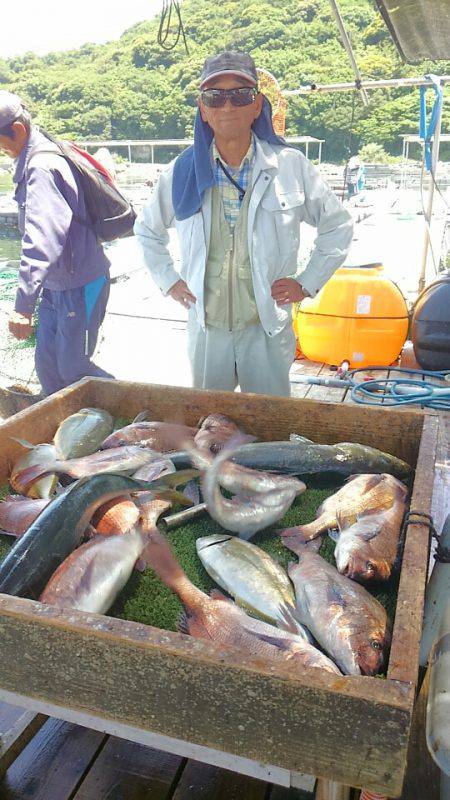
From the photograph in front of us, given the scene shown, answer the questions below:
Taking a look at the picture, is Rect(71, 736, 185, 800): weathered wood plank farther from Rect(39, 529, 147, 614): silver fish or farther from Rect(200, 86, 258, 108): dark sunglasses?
Rect(200, 86, 258, 108): dark sunglasses

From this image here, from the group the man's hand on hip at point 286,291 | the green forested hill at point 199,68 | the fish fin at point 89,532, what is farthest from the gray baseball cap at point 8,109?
the green forested hill at point 199,68

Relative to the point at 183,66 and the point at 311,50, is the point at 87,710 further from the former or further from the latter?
the point at 183,66

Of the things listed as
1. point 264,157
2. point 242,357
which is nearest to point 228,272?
point 242,357

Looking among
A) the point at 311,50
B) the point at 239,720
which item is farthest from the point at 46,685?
the point at 311,50

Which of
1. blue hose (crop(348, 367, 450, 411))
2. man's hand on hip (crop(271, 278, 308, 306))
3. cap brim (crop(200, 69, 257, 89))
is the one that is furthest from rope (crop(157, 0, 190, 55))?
blue hose (crop(348, 367, 450, 411))

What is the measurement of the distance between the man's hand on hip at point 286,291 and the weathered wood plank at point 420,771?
2.07m

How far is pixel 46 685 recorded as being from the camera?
4.30 ft

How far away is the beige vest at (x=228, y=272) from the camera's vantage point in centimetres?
301

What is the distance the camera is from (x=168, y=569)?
5.48ft

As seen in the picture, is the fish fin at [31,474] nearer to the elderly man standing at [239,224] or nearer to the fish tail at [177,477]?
the fish tail at [177,477]

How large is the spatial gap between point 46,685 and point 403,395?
12.1ft

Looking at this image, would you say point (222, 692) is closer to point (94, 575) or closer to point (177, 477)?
point (94, 575)

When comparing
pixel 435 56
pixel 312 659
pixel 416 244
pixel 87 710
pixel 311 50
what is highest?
pixel 311 50

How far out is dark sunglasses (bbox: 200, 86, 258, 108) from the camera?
9.00 feet
